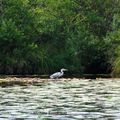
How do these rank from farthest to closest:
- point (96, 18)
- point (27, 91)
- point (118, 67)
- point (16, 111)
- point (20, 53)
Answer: point (96, 18) → point (20, 53) → point (118, 67) → point (27, 91) → point (16, 111)

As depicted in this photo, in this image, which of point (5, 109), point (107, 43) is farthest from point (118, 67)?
point (5, 109)

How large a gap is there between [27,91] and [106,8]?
101ft

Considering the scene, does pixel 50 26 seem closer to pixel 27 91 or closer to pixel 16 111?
pixel 27 91

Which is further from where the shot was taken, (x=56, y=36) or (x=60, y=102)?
(x=56, y=36)

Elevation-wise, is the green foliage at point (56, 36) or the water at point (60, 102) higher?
the green foliage at point (56, 36)

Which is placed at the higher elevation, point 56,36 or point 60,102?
point 56,36

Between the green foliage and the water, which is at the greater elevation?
the green foliage

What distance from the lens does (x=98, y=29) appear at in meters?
54.8

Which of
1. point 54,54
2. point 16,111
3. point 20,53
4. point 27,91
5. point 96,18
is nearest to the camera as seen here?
point 16,111

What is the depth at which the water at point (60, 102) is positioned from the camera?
18.0 meters

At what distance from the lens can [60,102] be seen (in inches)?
862

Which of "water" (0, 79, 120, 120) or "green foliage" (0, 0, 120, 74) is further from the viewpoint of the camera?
"green foliage" (0, 0, 120, 74)

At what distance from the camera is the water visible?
711 inches

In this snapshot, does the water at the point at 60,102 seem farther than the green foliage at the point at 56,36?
No
